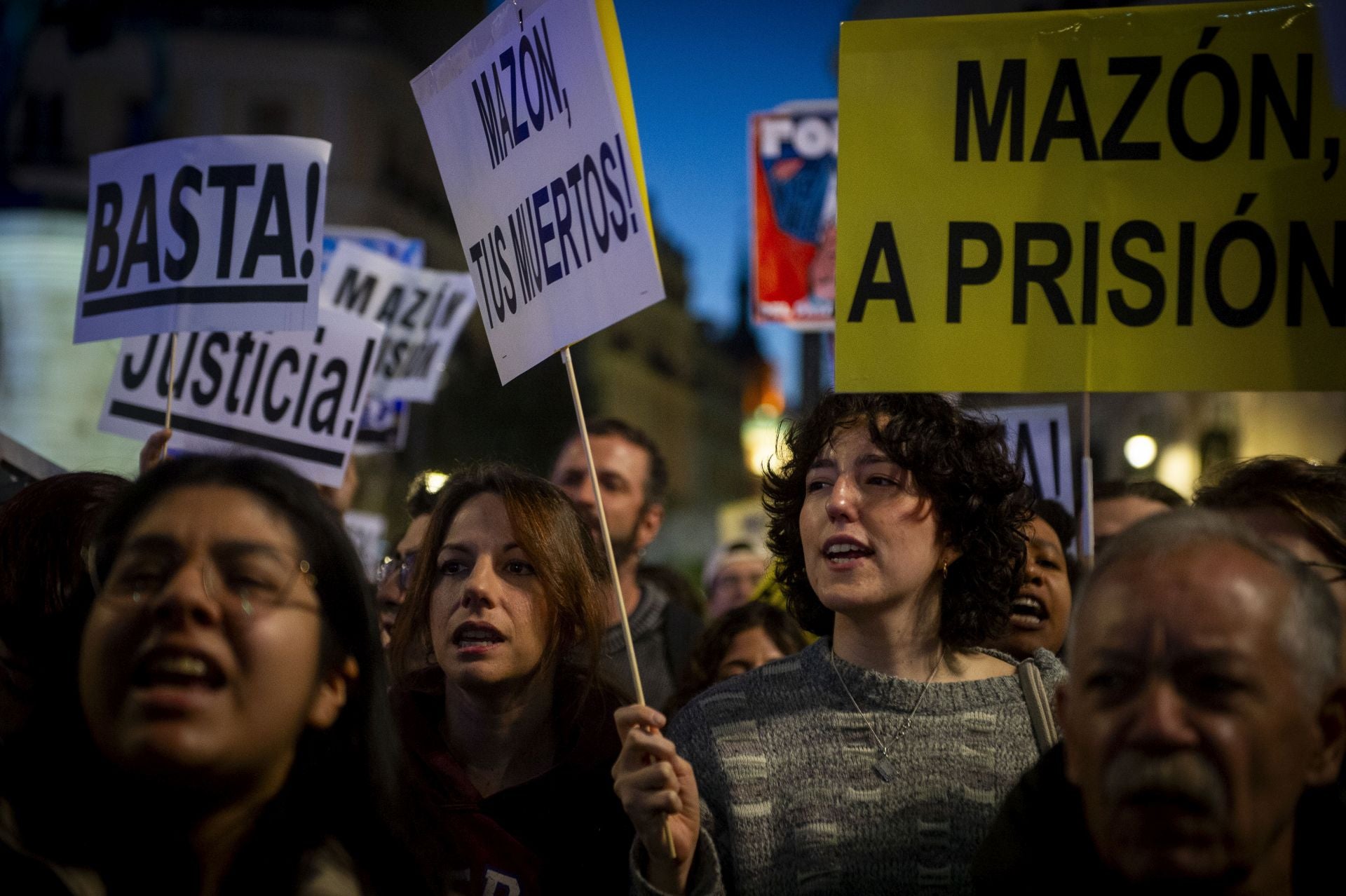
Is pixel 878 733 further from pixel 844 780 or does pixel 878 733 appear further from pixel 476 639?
pixel 476 639

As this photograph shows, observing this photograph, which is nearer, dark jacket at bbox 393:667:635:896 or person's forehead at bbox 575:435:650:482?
dark jacket at bbox 393:667:635:896

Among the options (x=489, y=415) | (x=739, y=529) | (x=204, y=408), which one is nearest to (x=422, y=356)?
(x=204, y=408)

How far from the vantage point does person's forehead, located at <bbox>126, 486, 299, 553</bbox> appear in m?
2.05

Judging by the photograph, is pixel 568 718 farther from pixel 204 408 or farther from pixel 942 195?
pixel 204 408

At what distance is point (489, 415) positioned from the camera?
3788 cm

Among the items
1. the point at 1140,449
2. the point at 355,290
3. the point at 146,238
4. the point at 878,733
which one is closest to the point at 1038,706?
the point at 878,733

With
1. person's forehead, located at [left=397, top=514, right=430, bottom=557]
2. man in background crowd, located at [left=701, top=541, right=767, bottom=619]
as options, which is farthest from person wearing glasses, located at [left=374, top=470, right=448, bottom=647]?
man in background crowd, located at [left=701, top=541, right=767, bottom=619]

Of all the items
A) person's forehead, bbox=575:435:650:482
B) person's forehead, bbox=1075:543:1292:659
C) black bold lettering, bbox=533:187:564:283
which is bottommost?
person's forehead, bbox=1075:543:1292:659

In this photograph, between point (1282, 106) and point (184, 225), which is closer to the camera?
point (1282, 106)

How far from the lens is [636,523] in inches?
240

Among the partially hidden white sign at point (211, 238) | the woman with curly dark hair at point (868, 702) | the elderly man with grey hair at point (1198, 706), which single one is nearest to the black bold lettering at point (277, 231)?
the partially hidden white sign at point (211, 238)

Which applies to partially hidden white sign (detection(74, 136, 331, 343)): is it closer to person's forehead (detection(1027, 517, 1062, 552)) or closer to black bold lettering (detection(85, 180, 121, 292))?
black bold lettering (detection(85, 180, 121, 292))

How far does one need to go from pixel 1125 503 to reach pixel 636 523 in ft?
6.94

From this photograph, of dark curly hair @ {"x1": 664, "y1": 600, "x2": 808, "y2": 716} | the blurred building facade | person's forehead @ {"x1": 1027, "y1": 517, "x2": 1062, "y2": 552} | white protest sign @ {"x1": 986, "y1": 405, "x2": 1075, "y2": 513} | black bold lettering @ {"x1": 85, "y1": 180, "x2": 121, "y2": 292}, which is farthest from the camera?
the blurred building facade
